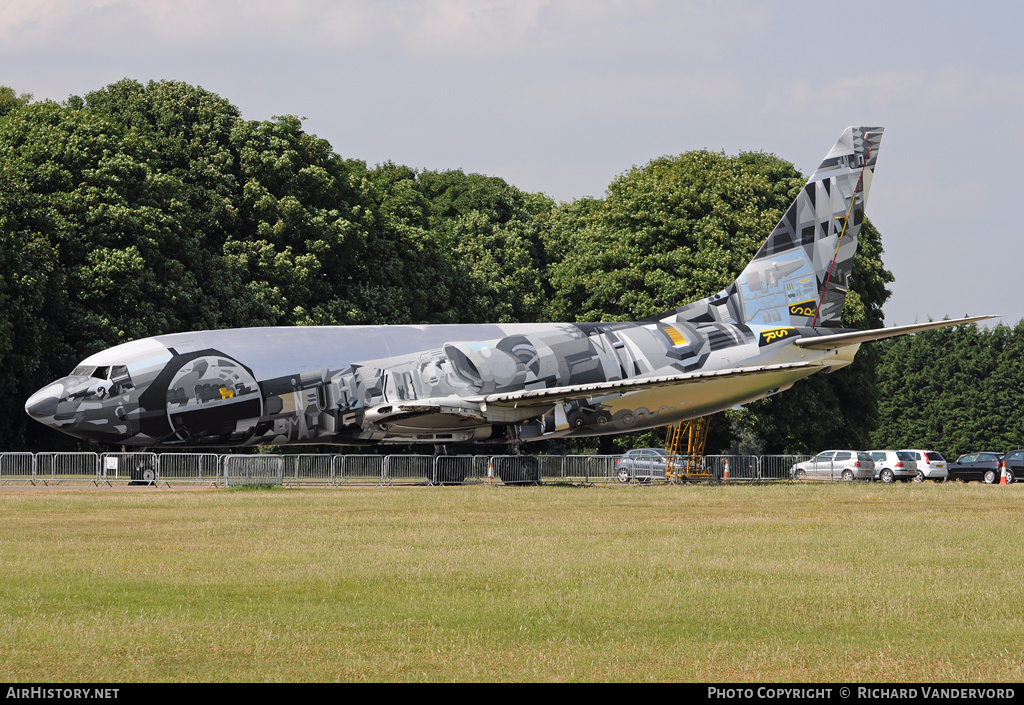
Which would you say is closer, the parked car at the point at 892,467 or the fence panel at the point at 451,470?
the fence panel at the point at 451,470

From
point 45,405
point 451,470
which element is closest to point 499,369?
point 451,470

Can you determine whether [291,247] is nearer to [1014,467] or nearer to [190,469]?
[190,469]

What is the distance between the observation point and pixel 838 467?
192 feet

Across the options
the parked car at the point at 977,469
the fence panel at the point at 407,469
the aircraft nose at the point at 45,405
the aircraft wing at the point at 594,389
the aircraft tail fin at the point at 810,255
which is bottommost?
the parked car at the point at 977,469

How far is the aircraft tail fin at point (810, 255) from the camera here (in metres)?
50.8

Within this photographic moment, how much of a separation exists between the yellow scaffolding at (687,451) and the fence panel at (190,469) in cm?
2044

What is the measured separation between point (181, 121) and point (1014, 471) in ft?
148

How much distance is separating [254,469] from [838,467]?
28292 millimetres

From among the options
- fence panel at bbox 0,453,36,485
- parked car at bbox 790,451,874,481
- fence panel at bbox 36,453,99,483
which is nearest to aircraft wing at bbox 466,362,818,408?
parked car at bbox 790,451,874,481

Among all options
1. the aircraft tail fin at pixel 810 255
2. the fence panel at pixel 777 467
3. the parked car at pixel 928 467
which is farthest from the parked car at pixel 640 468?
the parked car at pixel 928 467

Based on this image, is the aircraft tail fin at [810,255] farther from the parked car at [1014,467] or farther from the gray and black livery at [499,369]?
the parked car at [1014,467]

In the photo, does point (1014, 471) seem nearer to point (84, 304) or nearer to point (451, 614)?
point (84, 304)

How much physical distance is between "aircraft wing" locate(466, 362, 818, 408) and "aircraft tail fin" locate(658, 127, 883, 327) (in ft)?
13.0

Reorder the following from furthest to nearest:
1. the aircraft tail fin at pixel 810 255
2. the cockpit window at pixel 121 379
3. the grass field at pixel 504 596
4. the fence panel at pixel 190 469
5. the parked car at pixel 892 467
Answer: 1. the parked car at pixel 892 467
2. the aircraft tail fin at pixel 810 255
3. the fence panel at pixel 190 469
4. the cockpit window at pixel 121 379
5. the grass field at pixel 504 596
